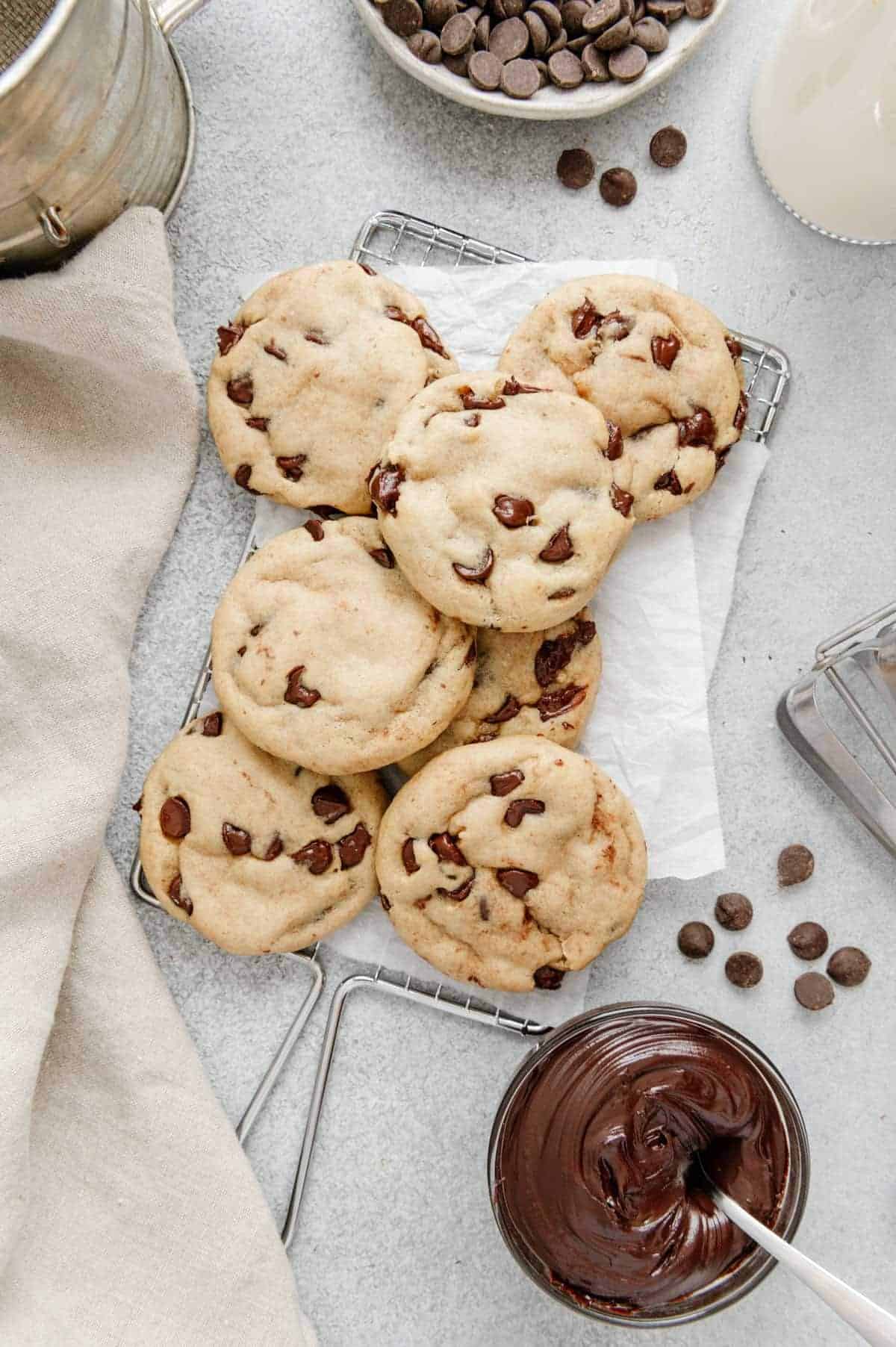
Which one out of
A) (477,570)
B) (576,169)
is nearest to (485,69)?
(576,169)

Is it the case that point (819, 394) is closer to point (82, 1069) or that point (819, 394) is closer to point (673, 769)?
point (673, 769)

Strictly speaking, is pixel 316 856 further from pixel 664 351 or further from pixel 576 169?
pixel 576 169

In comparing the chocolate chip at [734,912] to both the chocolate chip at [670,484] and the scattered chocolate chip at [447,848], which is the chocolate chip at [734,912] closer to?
the scattered chocolate chip at [447,848]

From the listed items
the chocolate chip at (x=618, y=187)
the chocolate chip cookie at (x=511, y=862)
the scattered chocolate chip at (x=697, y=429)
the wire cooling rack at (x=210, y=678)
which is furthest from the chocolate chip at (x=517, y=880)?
the chocolate chip at (x=618, y=187)

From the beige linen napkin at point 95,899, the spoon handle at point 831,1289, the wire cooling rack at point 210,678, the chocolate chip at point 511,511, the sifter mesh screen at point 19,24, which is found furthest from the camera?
the wire cooling rack at point 210,678

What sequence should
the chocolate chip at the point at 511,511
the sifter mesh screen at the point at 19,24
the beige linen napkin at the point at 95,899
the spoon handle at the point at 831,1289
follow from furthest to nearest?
the beige linen napkin at the point at 95,899 < the chocolate chip at the point at 511,511 < the sifter mesh screen at the point at 19,24 < the spoon handle at the point at 831,1289

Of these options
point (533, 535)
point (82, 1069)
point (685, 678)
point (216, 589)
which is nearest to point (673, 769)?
point (685, 678)
